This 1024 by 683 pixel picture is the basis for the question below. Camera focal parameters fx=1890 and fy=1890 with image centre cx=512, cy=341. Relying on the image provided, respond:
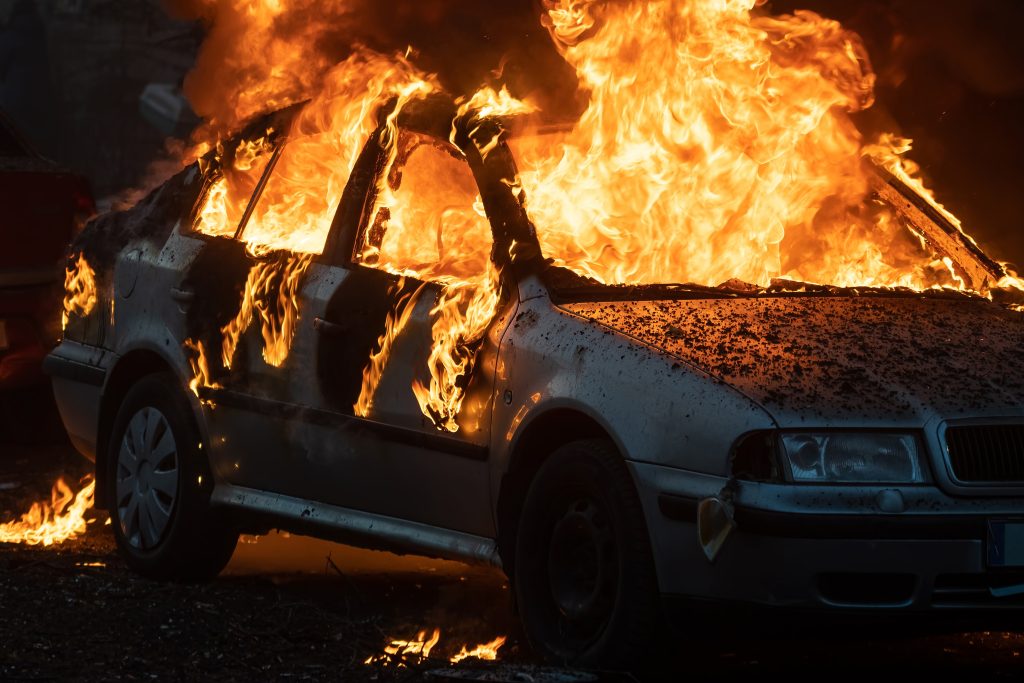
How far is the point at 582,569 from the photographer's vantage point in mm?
5316

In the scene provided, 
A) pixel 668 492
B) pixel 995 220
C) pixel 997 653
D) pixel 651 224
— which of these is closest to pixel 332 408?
pixel 651 224

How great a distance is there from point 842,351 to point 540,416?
89 centimetres

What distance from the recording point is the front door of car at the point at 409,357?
19.1ft

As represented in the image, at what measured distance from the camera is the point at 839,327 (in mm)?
5344

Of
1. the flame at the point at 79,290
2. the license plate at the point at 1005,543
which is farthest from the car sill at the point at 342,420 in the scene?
the license plate at the point at 1005,543

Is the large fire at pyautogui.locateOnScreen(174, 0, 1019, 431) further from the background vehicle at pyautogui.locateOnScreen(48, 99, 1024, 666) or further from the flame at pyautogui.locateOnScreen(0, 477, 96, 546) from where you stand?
the flame at pyautogui.locateOnScreen(0, 477, 96, 546)

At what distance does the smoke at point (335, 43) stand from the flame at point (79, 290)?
0.79 metres

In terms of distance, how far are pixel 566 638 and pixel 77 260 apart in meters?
3.32

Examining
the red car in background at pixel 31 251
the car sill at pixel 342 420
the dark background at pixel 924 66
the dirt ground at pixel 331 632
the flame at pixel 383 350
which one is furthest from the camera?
the red car in background at pixel 31 251

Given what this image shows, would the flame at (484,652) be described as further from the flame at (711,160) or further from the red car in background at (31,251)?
the red car in background at (31,251)

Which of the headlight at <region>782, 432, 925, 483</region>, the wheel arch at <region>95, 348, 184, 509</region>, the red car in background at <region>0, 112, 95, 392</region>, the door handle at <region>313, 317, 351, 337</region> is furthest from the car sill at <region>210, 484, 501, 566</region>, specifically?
the red car in background at <region>0, 112, 95, 392</region>

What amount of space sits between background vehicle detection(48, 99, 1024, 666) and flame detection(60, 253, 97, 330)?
6cm

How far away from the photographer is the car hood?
16.0 feet

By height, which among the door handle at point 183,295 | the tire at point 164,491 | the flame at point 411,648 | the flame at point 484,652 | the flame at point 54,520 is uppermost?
the door handle at point 183,295
